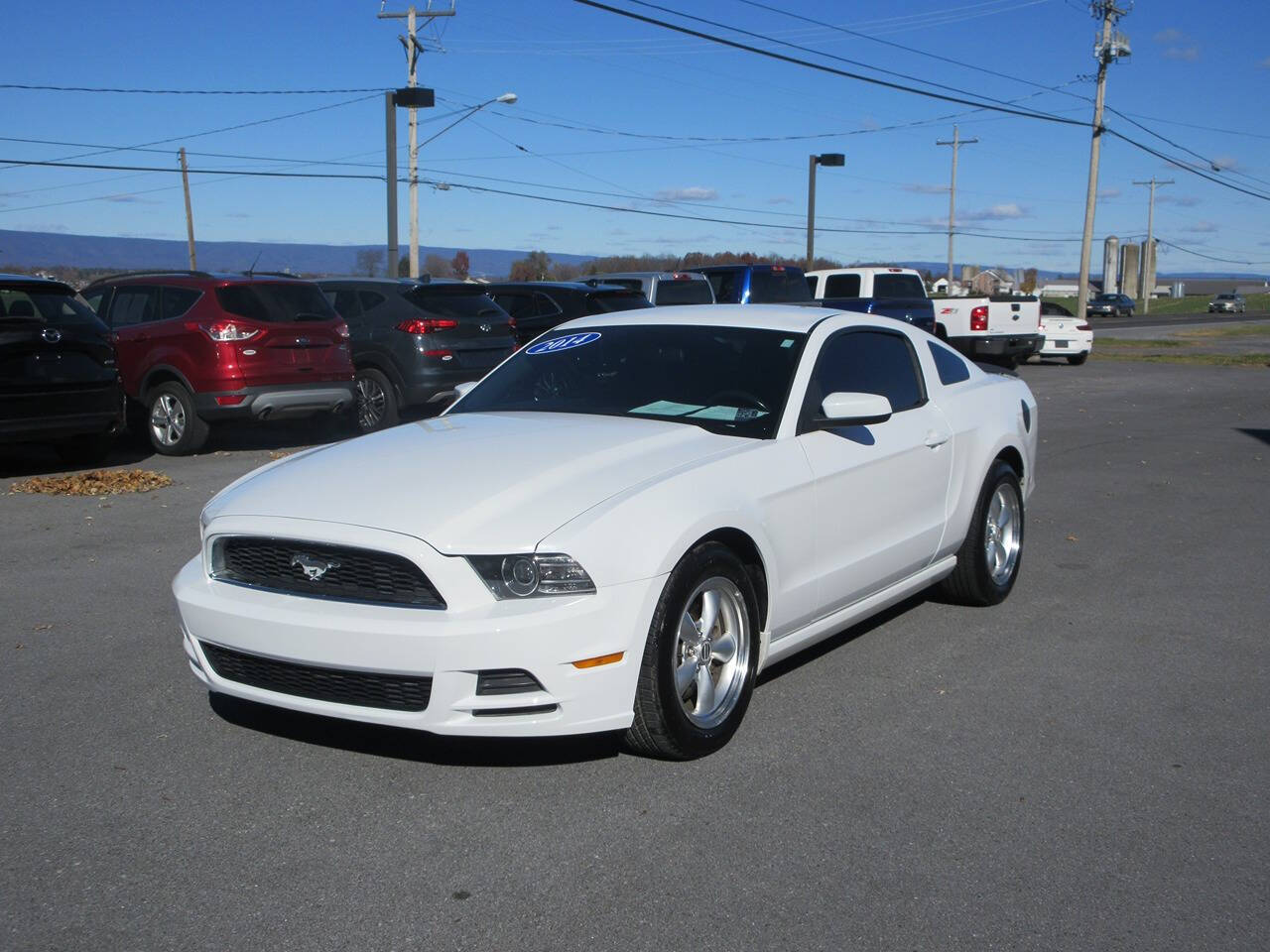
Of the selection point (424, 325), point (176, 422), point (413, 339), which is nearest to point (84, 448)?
point (176, 422)

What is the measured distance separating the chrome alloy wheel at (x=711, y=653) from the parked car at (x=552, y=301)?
12.6 m

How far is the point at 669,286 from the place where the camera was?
19.9 meters

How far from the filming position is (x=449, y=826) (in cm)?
395

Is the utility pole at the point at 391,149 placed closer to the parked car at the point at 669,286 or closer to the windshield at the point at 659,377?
the parked car at the point at 669,286

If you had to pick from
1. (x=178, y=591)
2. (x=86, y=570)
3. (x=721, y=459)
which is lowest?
(x=86, y=570)

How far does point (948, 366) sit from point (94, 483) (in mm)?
7275

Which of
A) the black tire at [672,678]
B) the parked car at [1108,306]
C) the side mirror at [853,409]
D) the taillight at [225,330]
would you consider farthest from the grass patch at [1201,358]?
the parked car at [1108,306]

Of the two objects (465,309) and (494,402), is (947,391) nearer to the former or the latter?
(494,402)

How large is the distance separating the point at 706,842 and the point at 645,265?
Result: 180 ft

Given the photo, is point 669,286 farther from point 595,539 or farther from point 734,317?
point 595,539

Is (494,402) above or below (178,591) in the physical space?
above

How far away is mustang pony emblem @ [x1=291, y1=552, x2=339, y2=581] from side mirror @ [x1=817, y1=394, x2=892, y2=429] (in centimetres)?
209

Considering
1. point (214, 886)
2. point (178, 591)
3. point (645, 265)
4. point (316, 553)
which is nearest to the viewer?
point (214, 886)

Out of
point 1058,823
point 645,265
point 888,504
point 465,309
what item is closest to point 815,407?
point 888,504
